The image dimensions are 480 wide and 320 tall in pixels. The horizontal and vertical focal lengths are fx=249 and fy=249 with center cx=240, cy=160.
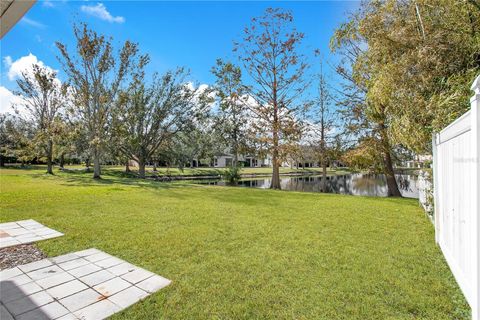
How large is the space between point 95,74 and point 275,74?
9310 millimetres

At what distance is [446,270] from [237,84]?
11.8m

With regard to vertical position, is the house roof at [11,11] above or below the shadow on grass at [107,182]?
above

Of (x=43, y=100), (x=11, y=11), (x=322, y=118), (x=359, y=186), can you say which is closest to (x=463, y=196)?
(x=11, y=11)

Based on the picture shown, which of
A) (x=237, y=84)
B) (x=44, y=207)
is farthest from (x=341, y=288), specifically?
(x=237, y=84)

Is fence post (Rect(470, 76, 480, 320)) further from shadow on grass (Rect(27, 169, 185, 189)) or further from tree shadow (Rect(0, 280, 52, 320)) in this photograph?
shadow on grass (Rect(27, 169, 185, 189))

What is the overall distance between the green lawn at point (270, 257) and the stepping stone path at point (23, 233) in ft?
0.71

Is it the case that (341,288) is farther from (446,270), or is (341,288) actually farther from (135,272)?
(135,272)

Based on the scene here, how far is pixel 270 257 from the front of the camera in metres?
3.19

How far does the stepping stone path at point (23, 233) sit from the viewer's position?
3570mm

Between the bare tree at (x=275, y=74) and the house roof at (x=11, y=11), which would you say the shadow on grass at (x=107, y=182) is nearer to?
the bare tree at (x=275, y=74)

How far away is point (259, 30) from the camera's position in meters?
12.7

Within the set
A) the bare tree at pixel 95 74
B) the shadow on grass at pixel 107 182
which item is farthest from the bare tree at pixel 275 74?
the bare tree at pixel 95 74

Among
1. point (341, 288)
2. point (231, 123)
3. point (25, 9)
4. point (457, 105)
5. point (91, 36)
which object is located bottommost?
point (341, 288)

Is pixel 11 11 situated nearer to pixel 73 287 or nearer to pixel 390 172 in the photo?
pixel 73 287
